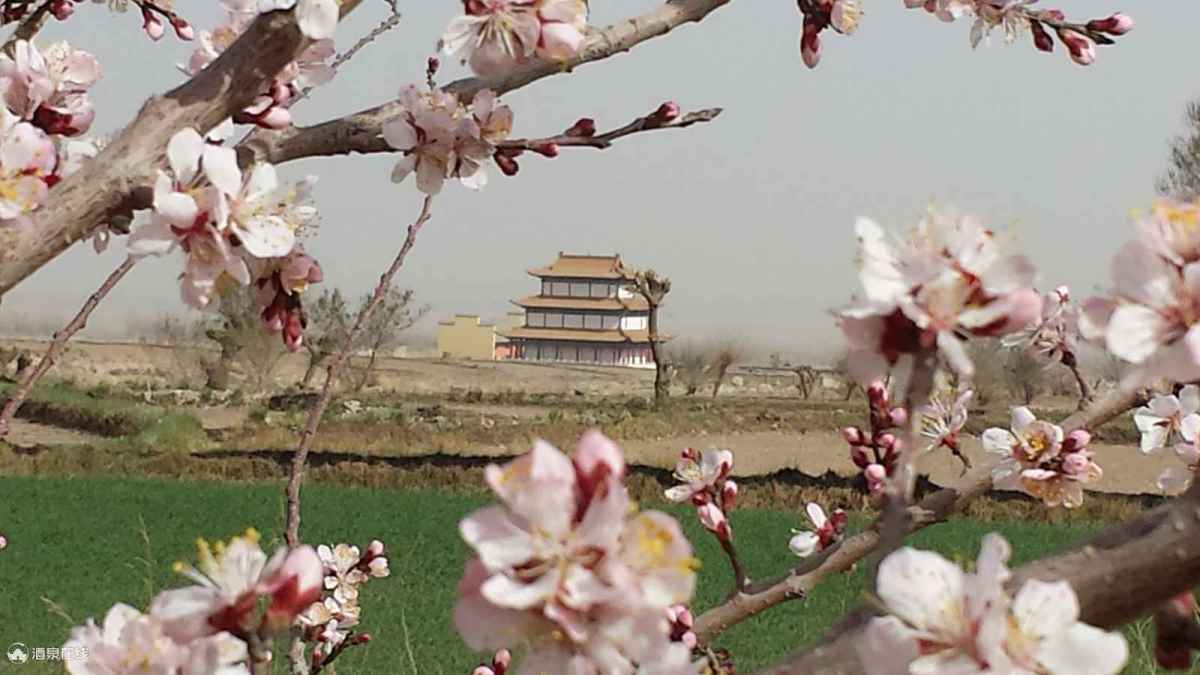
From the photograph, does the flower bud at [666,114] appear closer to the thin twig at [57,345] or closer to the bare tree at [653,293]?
the thin twig at [57,345]

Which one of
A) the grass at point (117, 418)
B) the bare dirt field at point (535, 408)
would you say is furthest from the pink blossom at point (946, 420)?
the grass at point (117, 418)

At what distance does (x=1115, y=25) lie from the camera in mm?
1093

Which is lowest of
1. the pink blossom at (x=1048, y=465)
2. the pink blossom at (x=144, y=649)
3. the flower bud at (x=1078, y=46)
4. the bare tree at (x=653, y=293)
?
the pink blossom at (x=144, y=649)

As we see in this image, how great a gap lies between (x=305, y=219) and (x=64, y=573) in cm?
695

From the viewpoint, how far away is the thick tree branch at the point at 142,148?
1.90 ft

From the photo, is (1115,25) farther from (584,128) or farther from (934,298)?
(934,298)

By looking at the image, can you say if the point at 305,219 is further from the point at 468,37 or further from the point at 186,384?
the point at 186,384

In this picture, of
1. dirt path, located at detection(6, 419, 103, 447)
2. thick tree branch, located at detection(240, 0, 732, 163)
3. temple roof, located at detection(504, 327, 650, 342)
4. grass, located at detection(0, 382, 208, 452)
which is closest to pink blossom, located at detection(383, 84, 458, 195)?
thick tree branch, located at detection(240, 0, 732, 163)

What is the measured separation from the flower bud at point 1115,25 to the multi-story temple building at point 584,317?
26.3 m

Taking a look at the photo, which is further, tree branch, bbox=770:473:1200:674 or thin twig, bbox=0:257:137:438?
thin twig, bbox=0:257:137:438

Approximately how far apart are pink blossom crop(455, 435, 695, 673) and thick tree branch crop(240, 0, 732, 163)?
0.41 metres

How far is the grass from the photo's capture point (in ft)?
46.9

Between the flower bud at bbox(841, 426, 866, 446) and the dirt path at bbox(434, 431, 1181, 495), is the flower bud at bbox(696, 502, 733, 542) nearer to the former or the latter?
the flower bud at bbox(841, 426, 866, 446)

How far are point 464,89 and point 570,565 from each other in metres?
0.50
